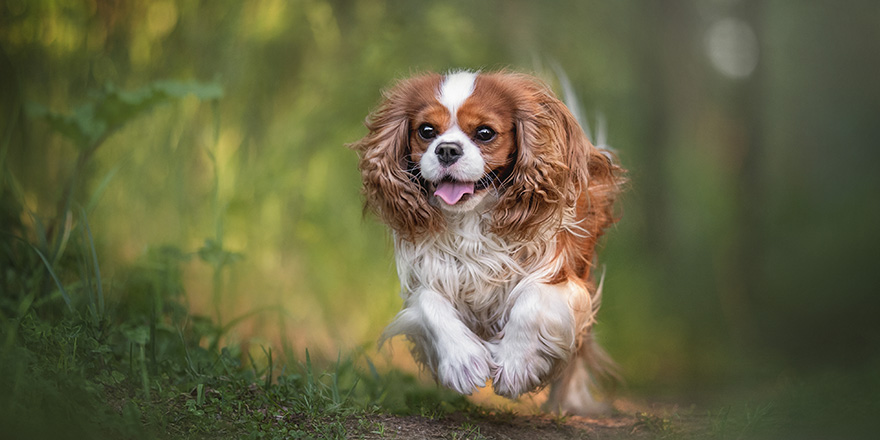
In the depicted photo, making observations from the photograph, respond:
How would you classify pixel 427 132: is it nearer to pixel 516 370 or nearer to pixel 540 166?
pixel 540 166

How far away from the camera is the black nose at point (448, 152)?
3.00 metres

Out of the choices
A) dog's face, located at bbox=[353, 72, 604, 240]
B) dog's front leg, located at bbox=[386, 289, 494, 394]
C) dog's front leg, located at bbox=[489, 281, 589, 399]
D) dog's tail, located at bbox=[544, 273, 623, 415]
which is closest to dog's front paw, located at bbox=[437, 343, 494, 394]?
dog's front leg, located at bbox=[386, 289, 494, 394]

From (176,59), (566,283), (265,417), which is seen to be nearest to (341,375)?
(265,417)

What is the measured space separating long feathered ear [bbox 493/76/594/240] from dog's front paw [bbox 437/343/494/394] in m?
0.58

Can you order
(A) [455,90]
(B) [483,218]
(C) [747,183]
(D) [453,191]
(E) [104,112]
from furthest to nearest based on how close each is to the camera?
(C) [747,183] → (E) [104,112] → (B) [483,218] → (A) [455,90] → (D) [453,191]

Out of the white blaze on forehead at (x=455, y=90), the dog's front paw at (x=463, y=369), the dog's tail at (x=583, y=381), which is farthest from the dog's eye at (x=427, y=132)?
the dog's tail at (x=583, y=381)

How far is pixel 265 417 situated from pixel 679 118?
6267mm

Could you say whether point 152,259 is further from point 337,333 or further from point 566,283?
point 566,283

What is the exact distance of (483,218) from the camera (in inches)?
131

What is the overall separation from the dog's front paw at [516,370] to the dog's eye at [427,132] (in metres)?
0.98

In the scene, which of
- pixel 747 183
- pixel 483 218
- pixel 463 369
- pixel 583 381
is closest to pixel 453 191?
pixel 483 218

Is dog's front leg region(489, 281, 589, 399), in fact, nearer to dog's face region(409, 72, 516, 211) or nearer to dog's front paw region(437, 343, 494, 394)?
dog's front paw region(437, 343, 494, 394)

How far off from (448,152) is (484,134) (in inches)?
9.9

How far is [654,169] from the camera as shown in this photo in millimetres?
7934
